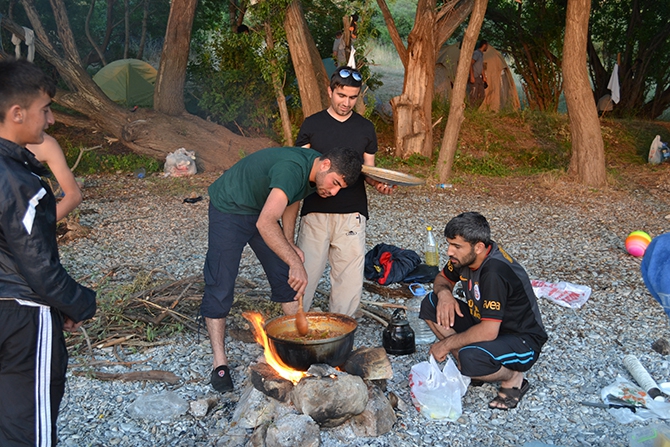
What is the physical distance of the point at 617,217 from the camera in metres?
8.45

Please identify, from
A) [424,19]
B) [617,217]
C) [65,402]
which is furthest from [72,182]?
[424,19]

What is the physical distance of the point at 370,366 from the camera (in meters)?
3.69

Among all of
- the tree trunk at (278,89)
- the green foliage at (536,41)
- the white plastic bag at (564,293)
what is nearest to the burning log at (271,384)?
the white plastic bag at (564,293)

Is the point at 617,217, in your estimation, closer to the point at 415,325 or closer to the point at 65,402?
the point at 415,325

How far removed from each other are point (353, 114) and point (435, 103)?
893 cm

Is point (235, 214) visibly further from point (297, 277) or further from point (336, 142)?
point (336, 142)

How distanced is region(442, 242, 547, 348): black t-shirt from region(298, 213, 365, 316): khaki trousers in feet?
3.22


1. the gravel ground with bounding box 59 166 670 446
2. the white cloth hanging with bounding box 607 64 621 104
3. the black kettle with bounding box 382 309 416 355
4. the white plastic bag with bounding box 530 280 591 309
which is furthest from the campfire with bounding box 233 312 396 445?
the white cloth hanging with bounding box 607 64 621 104

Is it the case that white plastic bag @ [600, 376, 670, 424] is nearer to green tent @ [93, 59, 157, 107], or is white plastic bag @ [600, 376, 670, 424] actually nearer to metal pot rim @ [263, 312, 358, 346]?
metal pot rim @ [263, 312, 358, 346]

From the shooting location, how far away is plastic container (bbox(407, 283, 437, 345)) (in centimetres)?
471

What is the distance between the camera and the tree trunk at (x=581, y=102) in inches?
379

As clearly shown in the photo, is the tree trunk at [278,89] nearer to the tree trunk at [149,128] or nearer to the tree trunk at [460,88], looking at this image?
the tree trunk at [149,128]

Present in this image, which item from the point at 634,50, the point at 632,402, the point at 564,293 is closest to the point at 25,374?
the point at 632,402

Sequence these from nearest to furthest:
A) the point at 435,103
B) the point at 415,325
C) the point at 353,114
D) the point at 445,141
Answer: the point at 353,114
the point at 415,325
the point at 445,141
the point at 435,103
